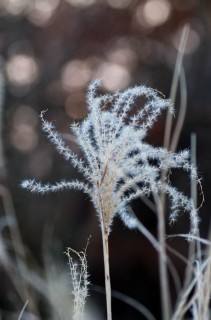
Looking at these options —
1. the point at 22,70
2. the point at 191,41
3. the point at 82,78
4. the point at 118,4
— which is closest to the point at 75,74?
the point at 82,78

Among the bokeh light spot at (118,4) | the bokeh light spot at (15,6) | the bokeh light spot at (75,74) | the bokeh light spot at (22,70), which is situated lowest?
the bokeh light spot at (22,70)

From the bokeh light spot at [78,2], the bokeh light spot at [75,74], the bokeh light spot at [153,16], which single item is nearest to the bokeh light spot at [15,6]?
the bokeh light spot at [78,2]

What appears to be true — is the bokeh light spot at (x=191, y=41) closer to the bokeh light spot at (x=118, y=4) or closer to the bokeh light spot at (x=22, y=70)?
the bokeh light spot at (x=118, y=4)

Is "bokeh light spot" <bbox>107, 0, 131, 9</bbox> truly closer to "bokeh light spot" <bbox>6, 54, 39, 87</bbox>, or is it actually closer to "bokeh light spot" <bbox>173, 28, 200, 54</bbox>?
"bokeh light spot" <bbox>173, 28, 200, 54</bbox>

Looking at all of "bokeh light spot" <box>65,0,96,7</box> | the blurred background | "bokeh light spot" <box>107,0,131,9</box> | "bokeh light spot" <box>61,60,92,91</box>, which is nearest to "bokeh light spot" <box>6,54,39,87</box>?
the blurred background

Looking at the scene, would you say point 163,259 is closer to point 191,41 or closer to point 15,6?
point 191,41

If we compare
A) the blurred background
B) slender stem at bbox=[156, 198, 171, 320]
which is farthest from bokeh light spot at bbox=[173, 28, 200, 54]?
slender stem at bbox=[156, 198, 171, 320]

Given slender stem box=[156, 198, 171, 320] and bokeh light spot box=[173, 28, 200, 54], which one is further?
bokeh light spot box=[173, 28, 200, 54]

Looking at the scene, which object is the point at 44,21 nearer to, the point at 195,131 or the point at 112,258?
the point at 195,131

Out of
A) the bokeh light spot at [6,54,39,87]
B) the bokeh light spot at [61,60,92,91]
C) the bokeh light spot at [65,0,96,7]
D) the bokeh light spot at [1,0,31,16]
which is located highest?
the bokeh light spot at [65,0,96,7]

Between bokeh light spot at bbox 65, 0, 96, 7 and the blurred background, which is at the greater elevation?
bokeh light spot at bbox 65, 0, 96, 7
